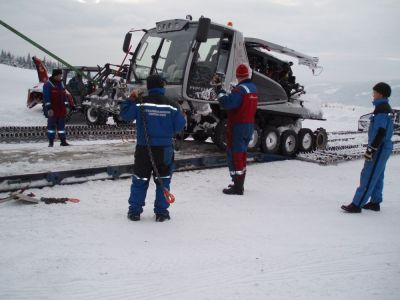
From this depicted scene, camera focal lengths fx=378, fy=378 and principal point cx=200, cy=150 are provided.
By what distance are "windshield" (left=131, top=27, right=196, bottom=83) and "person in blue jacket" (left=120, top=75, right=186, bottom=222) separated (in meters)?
3.08

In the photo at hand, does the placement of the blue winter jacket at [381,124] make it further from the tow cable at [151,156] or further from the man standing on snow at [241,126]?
the tow cable at [151,156]

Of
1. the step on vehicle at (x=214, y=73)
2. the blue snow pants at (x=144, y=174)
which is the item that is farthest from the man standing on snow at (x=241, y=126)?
the blue snow pants at (x=144, y=174)

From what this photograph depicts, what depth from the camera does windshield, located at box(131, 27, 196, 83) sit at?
24.4ft

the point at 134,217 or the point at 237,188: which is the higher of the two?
the point at 237,188

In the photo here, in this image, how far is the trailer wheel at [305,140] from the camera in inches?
380

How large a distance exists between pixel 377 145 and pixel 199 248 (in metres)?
2.81

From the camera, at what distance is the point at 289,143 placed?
929 cm

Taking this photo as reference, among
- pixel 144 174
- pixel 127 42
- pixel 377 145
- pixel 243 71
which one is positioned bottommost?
pixel 144 174

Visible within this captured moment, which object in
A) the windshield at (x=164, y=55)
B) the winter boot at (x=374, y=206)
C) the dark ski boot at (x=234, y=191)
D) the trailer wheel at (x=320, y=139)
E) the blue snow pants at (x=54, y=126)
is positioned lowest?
the dark ski boot at (x=234, y=191)

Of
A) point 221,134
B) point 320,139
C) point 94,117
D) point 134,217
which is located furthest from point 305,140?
point 94,117

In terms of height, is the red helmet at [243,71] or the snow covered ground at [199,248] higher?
the red helmet at [243,71]

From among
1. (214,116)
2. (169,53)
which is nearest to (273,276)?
(214,116)

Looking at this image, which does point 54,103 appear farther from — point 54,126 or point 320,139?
point 320,139

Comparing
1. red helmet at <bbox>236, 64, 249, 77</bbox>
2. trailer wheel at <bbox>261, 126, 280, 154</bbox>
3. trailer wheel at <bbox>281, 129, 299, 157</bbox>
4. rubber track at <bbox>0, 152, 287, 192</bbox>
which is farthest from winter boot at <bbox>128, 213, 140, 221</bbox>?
trailer wheel at <bbox>281, 129, 299, 157</bbox>
